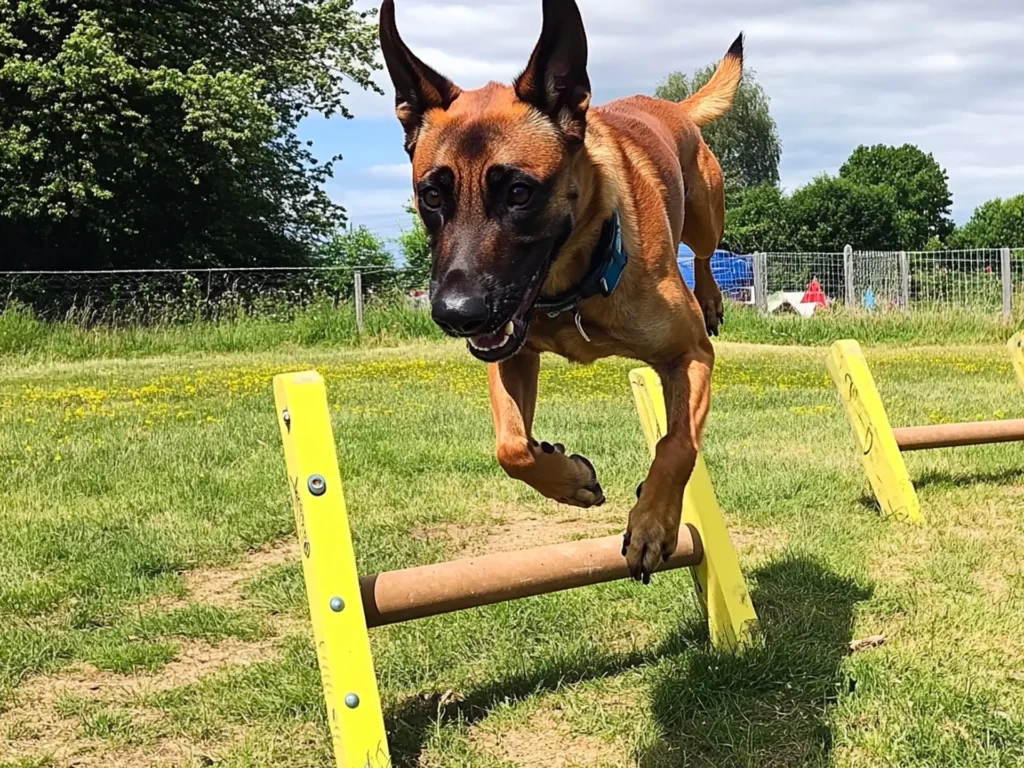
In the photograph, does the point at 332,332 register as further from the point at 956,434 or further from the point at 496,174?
the point at 496,174

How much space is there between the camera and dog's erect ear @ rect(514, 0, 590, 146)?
287 centimetres

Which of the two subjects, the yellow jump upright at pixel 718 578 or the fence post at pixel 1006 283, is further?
the fence post at pixel 1006 283

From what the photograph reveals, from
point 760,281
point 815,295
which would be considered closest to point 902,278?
point 815,295

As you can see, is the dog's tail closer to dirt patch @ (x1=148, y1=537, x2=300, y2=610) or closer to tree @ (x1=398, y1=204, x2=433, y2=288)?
dirt patch @ (x1=148, y1=537, x2=300, y2=610)

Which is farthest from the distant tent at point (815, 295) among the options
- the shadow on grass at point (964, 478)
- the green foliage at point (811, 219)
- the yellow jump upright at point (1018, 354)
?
the green foliage at point (811, 219)

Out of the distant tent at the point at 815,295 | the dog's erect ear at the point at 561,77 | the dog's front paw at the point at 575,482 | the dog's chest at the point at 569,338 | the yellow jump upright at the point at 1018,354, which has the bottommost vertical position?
the distant tent at the point at 815,295

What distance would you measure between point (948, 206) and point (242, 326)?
54065 millimetres

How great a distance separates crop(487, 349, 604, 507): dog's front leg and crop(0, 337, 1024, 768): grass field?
2.85 feet

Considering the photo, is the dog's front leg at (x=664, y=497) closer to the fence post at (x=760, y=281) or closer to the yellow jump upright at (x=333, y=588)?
the yellow jump upright at (x=333, y=588)

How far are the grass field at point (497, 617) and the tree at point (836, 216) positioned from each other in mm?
45940

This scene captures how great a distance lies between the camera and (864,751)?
3.32m

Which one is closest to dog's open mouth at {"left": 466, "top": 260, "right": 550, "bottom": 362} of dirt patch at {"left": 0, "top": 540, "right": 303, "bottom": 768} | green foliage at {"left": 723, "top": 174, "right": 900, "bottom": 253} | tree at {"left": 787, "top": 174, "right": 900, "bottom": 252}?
dirt patch at {"left": 0, "top": 540, "right": 303, "bottom": 768}

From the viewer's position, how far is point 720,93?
5.53 m

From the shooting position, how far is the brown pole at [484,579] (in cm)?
324
